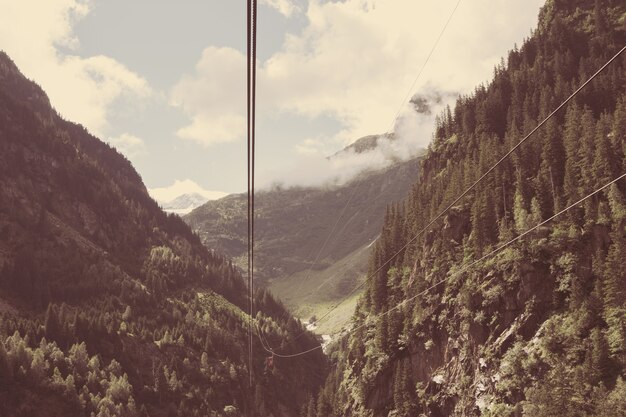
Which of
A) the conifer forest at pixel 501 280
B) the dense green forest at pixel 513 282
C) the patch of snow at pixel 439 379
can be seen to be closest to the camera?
the dense green forest at pixel 513 282

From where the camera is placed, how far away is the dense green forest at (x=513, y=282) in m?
79.3

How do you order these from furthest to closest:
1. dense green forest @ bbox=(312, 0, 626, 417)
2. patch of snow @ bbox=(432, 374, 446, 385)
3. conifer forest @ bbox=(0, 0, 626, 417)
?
1. patch of snow @ bbox=(432, 374, 446, 385)
2. conifer forest @ bbox=(0, 0, 626, 417)
3. dense green forest @ bbox=(312, 0, 626, 417)

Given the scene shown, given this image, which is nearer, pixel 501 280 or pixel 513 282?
pixel 513 282

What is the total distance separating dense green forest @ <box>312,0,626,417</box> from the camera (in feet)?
260

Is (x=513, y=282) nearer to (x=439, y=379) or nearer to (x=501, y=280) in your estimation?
(x=501, y=280)

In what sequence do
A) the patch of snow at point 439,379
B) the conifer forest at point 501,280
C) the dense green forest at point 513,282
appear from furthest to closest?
the patch of snow at point 439,379 → the conifer forest at point 501,280 → the dense green forest at point 513,282

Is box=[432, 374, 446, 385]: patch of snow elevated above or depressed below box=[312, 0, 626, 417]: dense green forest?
below

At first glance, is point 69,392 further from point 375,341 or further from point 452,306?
point 452,306

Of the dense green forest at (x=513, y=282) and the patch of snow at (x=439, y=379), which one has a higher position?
the dense green forest at (x=513, y=282)

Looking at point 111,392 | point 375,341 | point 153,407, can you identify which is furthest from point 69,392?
point 375,341

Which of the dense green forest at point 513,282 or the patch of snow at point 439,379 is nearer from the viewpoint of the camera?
the dense green forest at point 513,282

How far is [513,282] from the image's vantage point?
96688mm

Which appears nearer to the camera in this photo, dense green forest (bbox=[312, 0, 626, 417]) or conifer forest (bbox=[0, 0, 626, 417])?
dense green forest (bbox=[312, 0, 626, 417])

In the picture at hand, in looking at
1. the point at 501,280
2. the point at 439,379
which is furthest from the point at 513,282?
the point at 439,379
